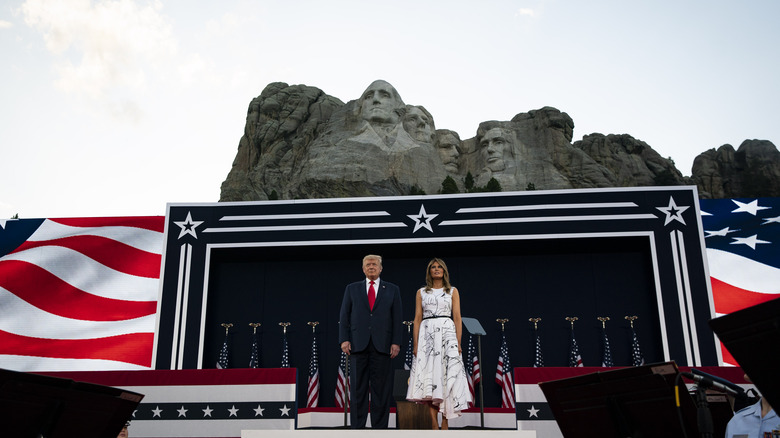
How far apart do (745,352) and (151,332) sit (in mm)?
9124

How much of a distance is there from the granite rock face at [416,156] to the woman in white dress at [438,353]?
43.8ft

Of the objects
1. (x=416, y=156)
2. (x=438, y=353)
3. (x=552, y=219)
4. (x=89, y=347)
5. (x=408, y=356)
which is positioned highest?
(x=416, y=156)

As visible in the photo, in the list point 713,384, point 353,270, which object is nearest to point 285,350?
point 353,270

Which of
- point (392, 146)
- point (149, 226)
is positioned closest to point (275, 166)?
point (392, 146)

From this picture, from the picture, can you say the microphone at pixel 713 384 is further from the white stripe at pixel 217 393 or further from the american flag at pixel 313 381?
the american flag at pixel 313 381

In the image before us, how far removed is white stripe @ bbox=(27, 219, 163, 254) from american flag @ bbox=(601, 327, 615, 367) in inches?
268

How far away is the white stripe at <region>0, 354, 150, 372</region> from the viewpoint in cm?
965

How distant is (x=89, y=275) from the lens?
10055 millimetres

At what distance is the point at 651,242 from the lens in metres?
9.01

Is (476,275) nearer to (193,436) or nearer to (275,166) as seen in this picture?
(193,436)

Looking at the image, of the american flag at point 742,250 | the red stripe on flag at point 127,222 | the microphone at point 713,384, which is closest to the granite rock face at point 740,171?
the american flag at point 742,250

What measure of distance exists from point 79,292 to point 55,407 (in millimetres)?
7803

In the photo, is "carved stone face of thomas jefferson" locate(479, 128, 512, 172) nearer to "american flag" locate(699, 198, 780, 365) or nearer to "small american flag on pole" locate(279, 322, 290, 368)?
"american flag" locate(699, 198, 780, 365)

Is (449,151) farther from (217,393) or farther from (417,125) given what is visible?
(217,393)
